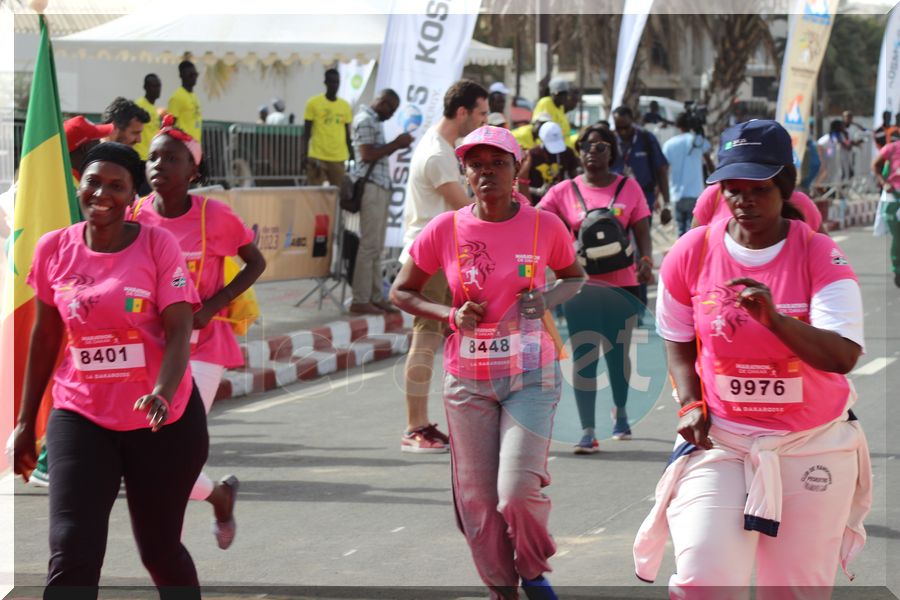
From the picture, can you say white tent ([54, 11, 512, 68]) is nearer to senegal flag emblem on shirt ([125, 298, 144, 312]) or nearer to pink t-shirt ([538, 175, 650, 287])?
pink t-shirt ([538, 175, 650, 287])

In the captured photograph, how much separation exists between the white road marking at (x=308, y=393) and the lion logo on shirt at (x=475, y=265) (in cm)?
521

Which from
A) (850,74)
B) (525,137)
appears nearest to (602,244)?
(525,137)

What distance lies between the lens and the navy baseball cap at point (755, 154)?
3.90 meters

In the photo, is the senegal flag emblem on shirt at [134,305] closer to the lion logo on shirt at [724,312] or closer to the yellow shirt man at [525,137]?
the lion logo on shirt at [724,312]

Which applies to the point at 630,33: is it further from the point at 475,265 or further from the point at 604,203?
the point at 475,265

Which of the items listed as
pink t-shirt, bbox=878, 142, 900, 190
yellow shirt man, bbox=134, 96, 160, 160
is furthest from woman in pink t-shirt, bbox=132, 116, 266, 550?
pink t-shirt, bbox=878, 142, 900, 190

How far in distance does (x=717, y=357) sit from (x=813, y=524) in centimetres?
52

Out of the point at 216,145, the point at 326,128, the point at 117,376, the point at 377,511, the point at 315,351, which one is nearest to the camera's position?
the point at 117,376

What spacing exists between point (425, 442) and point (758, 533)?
15.5ft

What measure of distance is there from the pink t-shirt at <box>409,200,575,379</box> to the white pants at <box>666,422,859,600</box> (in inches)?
44.5

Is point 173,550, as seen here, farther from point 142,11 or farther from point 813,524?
point 142,11

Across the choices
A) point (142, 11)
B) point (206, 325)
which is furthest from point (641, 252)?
point (142, 11)

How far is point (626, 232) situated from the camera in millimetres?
8414

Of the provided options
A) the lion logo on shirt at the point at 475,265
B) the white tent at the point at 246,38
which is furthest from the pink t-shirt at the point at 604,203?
the white tent at the point at 246,38
